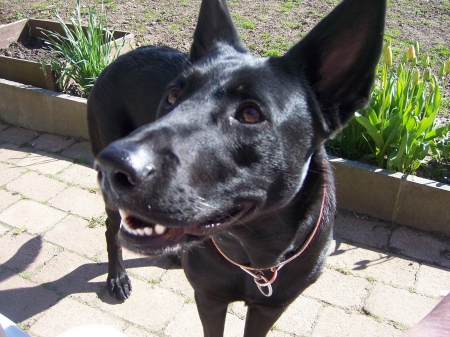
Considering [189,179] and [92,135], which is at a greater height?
[189,179]

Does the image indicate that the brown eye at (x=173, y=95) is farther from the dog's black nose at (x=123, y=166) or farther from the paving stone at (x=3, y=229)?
the paving stone at (x=3, y=229)

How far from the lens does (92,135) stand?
3211 millimetres

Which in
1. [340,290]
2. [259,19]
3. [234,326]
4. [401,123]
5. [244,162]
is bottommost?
[234,326]

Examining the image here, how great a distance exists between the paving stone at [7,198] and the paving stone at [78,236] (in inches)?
22.0

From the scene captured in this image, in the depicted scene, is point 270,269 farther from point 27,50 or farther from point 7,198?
point 27,50

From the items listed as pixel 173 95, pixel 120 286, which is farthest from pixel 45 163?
pixel 173 95

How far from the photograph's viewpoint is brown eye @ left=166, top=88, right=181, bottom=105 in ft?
6.70

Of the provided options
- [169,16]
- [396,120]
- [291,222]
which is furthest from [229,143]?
[169,16]

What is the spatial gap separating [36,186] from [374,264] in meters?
3.00

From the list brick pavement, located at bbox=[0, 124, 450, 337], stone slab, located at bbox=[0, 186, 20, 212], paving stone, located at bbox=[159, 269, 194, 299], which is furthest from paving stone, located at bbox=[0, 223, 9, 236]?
paving stone, located at bbox=[159, 269, 194, 299]

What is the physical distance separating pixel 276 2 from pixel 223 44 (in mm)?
5443

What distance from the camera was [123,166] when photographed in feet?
4.62

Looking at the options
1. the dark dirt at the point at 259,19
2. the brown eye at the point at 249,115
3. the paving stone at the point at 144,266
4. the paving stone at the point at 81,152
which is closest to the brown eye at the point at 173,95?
the brown eye at the point at 249,115

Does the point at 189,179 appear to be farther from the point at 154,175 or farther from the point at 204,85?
the point at 204,85
